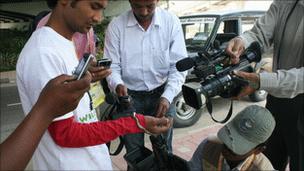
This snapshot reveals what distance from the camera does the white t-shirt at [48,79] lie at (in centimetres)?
122

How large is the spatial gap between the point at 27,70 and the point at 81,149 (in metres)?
0.42

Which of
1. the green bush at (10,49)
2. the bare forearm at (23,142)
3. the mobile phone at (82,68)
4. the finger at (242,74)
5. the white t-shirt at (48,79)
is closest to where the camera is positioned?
the bare forearm at (23,142)

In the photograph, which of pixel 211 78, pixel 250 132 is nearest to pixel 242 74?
pixel 211 78

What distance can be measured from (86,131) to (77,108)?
107 mm

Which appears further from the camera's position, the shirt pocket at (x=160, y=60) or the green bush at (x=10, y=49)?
the green bush at (x=10, y=49)

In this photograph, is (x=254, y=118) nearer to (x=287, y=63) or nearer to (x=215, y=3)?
(x=287, y=63)

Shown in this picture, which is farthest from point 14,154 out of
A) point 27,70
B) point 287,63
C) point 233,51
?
point 287,63

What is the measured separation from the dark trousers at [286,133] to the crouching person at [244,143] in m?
0.20

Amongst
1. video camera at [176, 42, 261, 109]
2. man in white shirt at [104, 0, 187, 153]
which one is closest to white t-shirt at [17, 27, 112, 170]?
video camera at [176, 42, 261, 109]

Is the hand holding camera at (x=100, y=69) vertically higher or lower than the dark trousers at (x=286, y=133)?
higher

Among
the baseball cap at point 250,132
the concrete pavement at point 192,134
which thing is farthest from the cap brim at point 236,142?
the concrete pavement at point 192,134

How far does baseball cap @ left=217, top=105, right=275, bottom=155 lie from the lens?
1981 millimetres

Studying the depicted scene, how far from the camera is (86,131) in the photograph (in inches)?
53.2

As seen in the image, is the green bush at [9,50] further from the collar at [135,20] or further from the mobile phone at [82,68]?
the mobile phone at [82,68]
